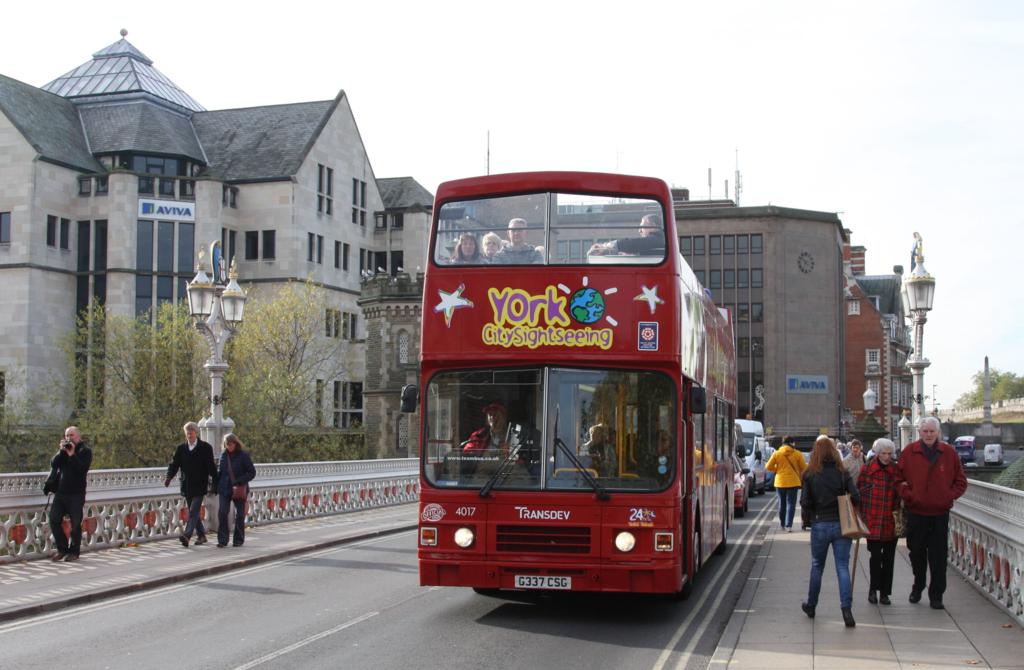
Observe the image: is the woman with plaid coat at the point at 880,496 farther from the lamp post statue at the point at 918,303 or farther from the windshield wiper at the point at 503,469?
the lamp post statue at the point at 918,303

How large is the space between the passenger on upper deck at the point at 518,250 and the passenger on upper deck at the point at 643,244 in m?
0.56

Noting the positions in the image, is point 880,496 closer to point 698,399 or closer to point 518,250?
point 698,399

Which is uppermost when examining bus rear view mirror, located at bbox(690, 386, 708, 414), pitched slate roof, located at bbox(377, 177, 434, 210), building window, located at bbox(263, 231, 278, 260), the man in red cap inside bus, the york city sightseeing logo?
pitched slate roof, located at bbox(377, 177, 434, 210)

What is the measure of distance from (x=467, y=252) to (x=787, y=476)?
1251 centimetres

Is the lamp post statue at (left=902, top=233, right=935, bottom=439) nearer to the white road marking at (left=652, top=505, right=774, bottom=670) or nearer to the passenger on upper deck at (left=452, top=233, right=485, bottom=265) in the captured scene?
the white road marking at (left=652, top=505, right=774, bottom=670)

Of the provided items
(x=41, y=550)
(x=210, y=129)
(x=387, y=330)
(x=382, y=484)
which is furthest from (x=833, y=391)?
(x=41, y=550)

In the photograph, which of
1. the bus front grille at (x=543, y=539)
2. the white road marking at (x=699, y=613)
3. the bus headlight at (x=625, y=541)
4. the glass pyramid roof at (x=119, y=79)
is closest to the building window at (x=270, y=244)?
the glass pyramid roof at (x=119, y=79)

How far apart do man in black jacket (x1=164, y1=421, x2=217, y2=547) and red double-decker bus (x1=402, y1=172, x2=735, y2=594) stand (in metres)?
7.83

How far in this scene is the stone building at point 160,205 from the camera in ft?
190

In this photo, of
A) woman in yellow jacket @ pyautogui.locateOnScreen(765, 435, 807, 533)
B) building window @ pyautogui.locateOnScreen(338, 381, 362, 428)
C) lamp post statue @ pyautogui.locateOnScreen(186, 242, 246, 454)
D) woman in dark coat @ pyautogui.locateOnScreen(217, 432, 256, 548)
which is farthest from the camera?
building window @ pyautogui.locateOnScreen(338, 381, 362, 428)

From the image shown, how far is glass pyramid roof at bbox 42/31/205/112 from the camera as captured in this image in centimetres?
6619

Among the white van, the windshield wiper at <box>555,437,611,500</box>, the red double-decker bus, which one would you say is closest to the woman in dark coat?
the red double-decker bus

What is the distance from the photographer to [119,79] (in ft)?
218

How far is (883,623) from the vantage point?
37.8 ft
